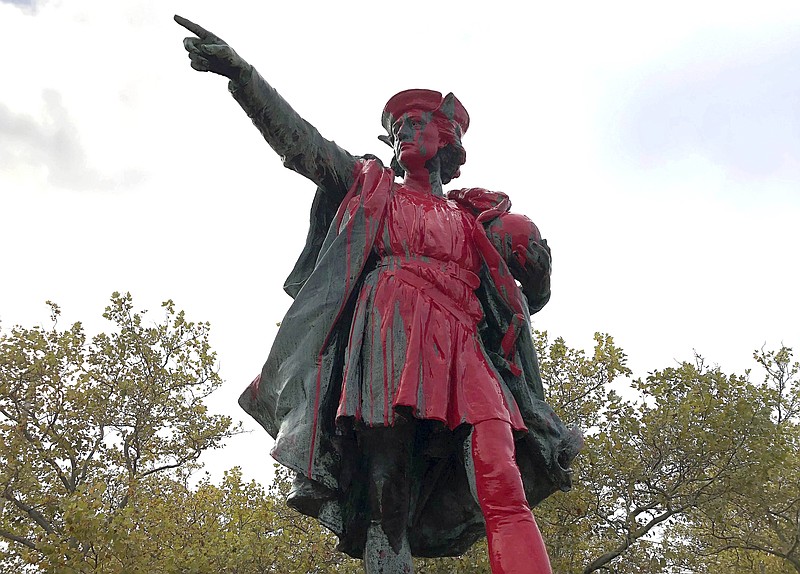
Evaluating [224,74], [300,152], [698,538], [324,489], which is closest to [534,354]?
[324,489]

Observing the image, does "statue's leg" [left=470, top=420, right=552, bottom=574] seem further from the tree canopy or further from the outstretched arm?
the tree canopy

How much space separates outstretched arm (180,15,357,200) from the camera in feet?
10.5

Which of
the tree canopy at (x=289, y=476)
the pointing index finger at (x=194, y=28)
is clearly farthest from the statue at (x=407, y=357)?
the tree canopy at (x=289, y=476)

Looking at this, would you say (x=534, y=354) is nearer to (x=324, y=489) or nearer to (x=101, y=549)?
(x=324, y=489)

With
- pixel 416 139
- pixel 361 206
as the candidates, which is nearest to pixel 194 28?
pixel 361 206

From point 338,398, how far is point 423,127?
147 cm

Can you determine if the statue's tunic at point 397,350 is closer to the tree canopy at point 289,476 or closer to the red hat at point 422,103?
the red hat at point 422,103

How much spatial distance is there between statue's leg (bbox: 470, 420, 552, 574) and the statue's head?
1.50m

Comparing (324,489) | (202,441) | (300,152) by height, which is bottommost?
(324,489)

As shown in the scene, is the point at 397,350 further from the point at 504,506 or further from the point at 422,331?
the point at 504,506

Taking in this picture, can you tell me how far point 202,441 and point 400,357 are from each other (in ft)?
46.8

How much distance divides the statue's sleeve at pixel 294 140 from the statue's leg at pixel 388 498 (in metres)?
1.29

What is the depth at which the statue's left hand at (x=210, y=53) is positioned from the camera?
3.20 m

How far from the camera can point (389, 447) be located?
3.19 metres
